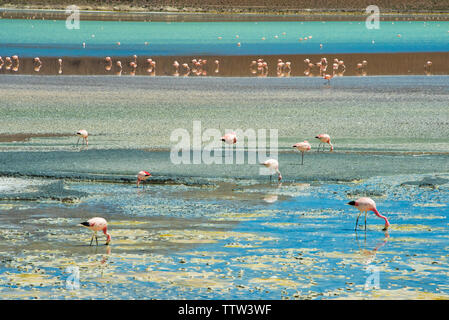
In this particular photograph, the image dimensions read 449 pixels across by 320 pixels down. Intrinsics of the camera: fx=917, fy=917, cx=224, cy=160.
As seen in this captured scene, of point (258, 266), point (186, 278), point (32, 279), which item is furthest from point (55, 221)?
point (258, 266)

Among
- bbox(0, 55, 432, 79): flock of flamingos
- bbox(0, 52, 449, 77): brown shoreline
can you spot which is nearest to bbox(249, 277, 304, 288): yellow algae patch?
bbox(0, 55, 432, 79): flock of flamingos

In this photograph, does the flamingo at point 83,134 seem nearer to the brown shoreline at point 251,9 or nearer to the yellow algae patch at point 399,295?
the yellow algae patch at point 399,295

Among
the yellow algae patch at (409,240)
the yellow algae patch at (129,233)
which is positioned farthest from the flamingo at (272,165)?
the yellow algae patch at (409,240)

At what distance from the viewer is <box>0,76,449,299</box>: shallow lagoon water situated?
441 inches

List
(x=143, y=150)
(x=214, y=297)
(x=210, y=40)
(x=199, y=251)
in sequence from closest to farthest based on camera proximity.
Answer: (x=214, y=297) → (x=199, y=251) → (x=143, y=150) → (x=210, y=40)

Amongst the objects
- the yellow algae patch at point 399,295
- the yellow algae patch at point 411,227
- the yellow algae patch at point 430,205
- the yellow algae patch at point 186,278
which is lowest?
the yellow algae patch at point 399,295

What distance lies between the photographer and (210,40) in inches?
2975

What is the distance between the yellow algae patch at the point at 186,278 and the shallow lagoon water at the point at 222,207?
0.02m

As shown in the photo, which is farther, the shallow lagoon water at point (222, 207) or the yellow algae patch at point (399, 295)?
the shallow lagoon water at point (222, 207)

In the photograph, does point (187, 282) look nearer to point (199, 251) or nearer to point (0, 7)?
point (199, 251)

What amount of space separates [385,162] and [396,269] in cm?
842

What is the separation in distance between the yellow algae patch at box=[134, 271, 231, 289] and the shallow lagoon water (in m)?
0.02

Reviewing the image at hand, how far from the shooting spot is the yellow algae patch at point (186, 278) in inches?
432

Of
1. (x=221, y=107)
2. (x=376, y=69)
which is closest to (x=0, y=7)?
(x=376, y=69)
